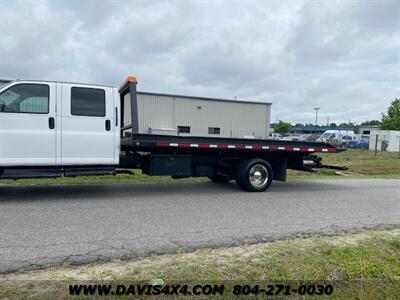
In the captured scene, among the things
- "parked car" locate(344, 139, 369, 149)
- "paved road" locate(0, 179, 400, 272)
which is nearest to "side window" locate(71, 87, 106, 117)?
"paved road" locate(0, 179, 400, 272)

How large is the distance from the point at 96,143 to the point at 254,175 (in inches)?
163

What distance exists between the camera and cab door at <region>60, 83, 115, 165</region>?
24.8ft

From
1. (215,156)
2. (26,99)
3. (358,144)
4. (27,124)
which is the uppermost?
(26,99)

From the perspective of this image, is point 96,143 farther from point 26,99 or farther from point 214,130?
point 214,130

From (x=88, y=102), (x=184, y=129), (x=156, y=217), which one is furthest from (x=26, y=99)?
(x=184, y=129)

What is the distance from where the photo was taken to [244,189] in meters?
9.51

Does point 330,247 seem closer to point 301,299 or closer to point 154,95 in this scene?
point 301,299

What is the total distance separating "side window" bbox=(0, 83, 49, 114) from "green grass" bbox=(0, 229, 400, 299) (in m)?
4.33

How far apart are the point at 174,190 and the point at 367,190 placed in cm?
558

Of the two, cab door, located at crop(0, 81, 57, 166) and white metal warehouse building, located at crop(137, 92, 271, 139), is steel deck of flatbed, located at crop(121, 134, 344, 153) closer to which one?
cab door, located at crop(0, 81, 57, 166)

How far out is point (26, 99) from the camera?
7293 millimetres

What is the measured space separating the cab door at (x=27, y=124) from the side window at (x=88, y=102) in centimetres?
41

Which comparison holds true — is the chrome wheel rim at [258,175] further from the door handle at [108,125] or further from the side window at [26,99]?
the side window at [26,99]

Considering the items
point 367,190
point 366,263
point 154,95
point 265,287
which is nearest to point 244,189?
point 367,190
